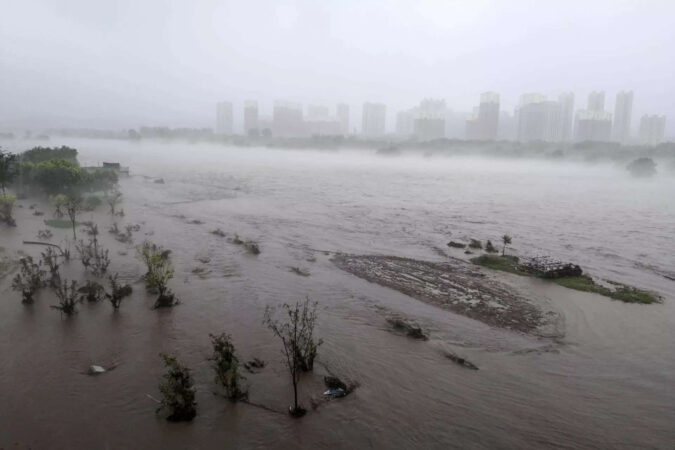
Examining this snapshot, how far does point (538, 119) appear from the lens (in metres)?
114

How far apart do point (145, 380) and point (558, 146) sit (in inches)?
4001

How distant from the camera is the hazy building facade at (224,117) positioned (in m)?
177

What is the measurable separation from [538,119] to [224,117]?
11446cm

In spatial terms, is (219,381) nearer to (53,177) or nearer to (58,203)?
(58,203)

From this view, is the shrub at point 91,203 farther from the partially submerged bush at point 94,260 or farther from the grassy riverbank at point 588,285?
the grassy riverbank at point 588,285

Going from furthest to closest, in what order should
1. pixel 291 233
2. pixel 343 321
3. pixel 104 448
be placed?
pixel 291 233 → pixel 343 321 → pixel 104 448

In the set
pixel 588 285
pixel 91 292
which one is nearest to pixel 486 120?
pixel 588 285

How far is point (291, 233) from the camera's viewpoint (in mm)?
22109

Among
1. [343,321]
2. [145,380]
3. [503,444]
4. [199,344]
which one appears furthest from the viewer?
[343,321]

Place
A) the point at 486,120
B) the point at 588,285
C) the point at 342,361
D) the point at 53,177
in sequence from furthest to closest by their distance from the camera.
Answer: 1. the point at 486,120
2. the point at 53,177
3. the point at 588,285
4. the point at 342,361

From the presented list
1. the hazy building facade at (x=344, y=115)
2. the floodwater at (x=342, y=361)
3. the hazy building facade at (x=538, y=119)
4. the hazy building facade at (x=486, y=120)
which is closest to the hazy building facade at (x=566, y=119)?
the hazy building facade at (x=538, y=119)

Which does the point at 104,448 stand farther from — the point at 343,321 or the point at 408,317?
the point at 408,317

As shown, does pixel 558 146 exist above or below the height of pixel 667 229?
above

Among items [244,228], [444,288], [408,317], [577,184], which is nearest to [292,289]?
[408,317]
